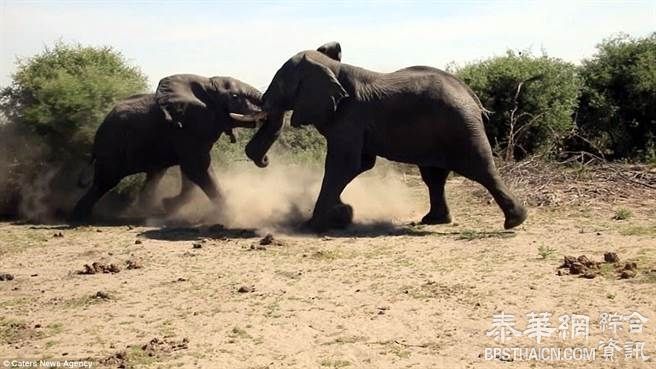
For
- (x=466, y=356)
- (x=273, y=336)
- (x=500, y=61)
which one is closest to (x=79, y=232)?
(x=273, y=336)

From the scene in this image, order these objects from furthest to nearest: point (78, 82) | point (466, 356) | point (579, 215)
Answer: point (78, 82) < point (579, 215) < point (466, 356)

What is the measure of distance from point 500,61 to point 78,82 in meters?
13.1

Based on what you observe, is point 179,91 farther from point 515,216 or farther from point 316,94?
point 515,216

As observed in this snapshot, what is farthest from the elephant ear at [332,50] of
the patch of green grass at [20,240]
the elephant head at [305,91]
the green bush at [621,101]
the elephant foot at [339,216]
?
the green bush at [621,101]

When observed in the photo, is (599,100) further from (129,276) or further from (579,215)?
(129,276)

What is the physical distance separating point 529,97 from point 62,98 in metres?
13.2

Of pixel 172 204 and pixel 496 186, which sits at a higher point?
pixel 496 186

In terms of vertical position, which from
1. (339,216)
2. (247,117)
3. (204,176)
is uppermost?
(247,117)

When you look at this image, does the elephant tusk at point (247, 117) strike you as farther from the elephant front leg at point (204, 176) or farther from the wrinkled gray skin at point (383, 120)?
the elephant front leg at point (204, 176)

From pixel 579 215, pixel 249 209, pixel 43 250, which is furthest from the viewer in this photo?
pixel 249 209

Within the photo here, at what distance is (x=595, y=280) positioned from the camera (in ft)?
26.6

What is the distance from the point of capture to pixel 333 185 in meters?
12.1

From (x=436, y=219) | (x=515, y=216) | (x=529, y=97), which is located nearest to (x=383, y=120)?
(x=436, y=219)

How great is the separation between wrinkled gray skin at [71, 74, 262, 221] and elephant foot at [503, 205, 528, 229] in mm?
5368
